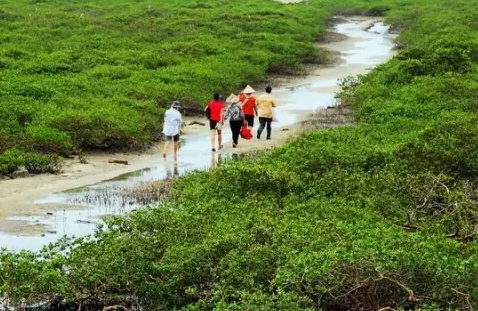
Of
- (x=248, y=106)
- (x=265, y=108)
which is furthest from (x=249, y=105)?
(x=265, y=108)

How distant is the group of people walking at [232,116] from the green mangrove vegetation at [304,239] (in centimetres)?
300

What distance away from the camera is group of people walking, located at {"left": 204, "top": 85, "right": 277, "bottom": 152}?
23.1 m

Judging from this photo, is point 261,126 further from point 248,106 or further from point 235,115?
point 235,115

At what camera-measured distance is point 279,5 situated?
2516 inches

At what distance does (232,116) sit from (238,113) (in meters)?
0.18

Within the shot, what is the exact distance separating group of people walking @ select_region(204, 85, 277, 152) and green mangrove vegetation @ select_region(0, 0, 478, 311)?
323cm

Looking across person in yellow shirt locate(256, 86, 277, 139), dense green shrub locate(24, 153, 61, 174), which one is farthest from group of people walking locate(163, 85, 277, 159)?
dense green shrub locate(24, 153, 61, 174)

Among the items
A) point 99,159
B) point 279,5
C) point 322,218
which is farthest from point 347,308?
point 279,5

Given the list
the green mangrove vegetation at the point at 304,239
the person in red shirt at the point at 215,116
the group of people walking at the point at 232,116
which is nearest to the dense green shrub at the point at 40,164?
the group of people walking at the point at 232,116

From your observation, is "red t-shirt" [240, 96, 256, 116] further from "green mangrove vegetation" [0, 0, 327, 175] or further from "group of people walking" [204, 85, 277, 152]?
"green mangrove vegetation" [0, 0, 327, 175]

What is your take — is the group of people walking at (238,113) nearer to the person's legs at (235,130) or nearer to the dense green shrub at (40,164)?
the person's legs at (235,130)

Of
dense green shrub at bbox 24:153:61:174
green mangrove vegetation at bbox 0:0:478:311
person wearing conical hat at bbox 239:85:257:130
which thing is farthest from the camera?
person wearing conical hat at bbox 239:85:257:130

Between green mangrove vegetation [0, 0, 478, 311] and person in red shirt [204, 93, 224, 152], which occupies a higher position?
green mangrove vegetation [0, 0, 478, 311]

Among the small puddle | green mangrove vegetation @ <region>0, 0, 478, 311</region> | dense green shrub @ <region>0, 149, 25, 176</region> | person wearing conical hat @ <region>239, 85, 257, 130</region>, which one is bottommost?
the small puddle
